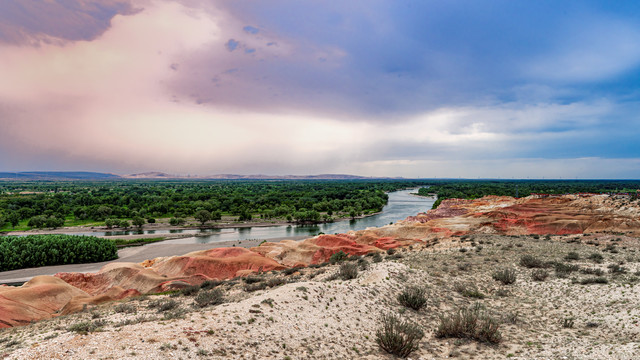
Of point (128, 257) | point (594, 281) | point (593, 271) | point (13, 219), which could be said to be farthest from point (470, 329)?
point (13, 219)

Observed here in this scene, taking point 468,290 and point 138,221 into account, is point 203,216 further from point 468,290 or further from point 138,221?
point 468,290

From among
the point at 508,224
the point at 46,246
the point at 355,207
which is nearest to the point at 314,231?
the point at 355,207

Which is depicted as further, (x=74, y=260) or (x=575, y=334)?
(x=74, y=260)

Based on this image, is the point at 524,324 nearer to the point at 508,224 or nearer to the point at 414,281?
the point at 414,281

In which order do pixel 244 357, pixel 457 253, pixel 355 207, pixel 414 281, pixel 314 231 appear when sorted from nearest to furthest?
1. pixel 244 357
2. pixel 414 281
3. pixel 457 253
4. pixel 314 231
5. pixel 355 207

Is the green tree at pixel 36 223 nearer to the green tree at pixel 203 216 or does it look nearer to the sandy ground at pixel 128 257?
the green tree at pixel 203 216

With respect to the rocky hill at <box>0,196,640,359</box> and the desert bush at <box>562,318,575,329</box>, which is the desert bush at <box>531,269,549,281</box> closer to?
the rocky hill at <box>0,196,640,359</box>

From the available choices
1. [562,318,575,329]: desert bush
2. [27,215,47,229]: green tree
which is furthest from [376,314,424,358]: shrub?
[27,215,47,229]: green tree
